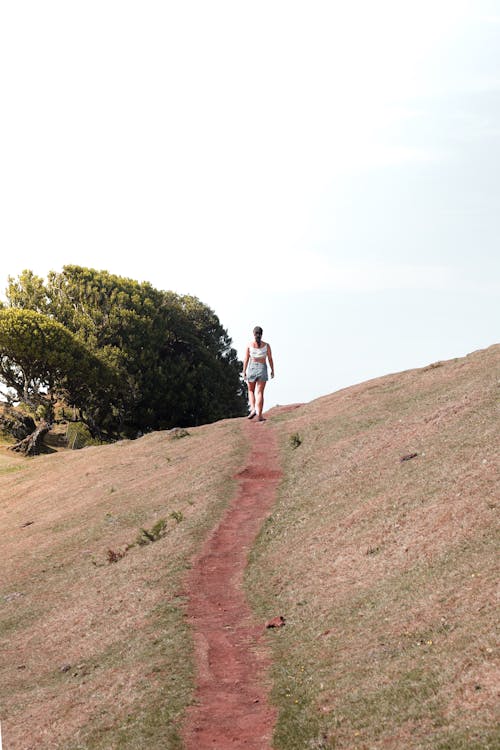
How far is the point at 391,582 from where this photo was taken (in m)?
19.2

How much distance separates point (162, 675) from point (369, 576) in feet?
19.1

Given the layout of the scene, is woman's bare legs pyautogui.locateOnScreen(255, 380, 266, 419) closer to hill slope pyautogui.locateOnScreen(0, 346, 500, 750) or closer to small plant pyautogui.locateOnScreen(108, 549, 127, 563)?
hill slope pyautogui.locateOnScreen(0, 346, 500, 750)

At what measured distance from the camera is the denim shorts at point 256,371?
40.1m

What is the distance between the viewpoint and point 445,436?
1136 inches

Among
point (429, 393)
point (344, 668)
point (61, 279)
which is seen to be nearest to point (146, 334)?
point (61, 279)

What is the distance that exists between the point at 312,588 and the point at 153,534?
8.98 meters

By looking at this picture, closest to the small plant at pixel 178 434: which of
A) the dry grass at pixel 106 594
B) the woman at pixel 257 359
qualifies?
the dry grass at pixel 106 594

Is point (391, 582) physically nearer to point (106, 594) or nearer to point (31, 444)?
point (106, 594)

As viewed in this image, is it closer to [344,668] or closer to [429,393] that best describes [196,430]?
[429,393]

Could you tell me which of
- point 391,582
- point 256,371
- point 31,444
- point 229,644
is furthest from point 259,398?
point 31,444

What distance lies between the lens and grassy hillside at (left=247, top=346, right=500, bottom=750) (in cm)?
1340

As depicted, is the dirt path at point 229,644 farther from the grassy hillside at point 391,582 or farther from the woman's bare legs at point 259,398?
the woman's bare legs at point 259,398

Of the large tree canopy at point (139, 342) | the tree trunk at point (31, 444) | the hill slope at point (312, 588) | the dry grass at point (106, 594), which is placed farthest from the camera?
the large tree canopy at point (139, 342)

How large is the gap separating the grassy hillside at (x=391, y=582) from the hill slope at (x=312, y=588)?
50 millimetres
